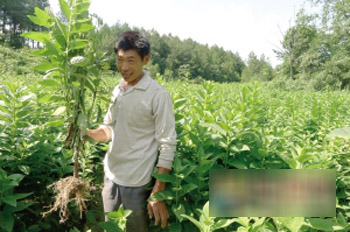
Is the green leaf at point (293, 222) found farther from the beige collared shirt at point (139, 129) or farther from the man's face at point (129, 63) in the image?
the man's face at point (129, 63)

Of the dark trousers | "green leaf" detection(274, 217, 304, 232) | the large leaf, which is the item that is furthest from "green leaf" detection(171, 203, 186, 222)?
the large leaf

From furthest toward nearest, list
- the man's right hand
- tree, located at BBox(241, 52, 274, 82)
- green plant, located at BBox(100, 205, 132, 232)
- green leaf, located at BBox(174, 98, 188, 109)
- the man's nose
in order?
tree, located at BBox(241, 52, 274, 82), green leaf, located at BBox(174, 98, 188, 109), the man's right hand, the man's nose, green plant, located at BBox(100, 205, 132, 232)

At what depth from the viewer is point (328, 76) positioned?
25.8 m

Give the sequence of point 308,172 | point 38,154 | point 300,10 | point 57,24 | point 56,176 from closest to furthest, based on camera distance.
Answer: point 308,172
point 57,24
point 38,154
point 56,176
point 300,10

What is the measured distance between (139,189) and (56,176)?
1.08 metres

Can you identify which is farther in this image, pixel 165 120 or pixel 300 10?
pixel 300 10

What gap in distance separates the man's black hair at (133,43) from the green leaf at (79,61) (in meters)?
0.46

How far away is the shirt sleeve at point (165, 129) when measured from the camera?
1.93 metres

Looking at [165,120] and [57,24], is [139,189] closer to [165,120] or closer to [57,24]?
[165,120]

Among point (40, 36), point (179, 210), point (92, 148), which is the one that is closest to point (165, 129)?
point (179, 210)

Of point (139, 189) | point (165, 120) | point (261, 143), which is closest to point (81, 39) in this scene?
point (165, 120)

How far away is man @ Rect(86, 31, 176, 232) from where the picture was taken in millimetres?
1985

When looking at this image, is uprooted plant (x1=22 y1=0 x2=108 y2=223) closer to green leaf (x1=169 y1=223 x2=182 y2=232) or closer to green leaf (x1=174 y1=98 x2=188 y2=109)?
green leaf (x1=169 y1=223 x2=182 y2=232)

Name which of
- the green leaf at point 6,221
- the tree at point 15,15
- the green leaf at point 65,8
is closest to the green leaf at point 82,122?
the green leaf at point 65,8
